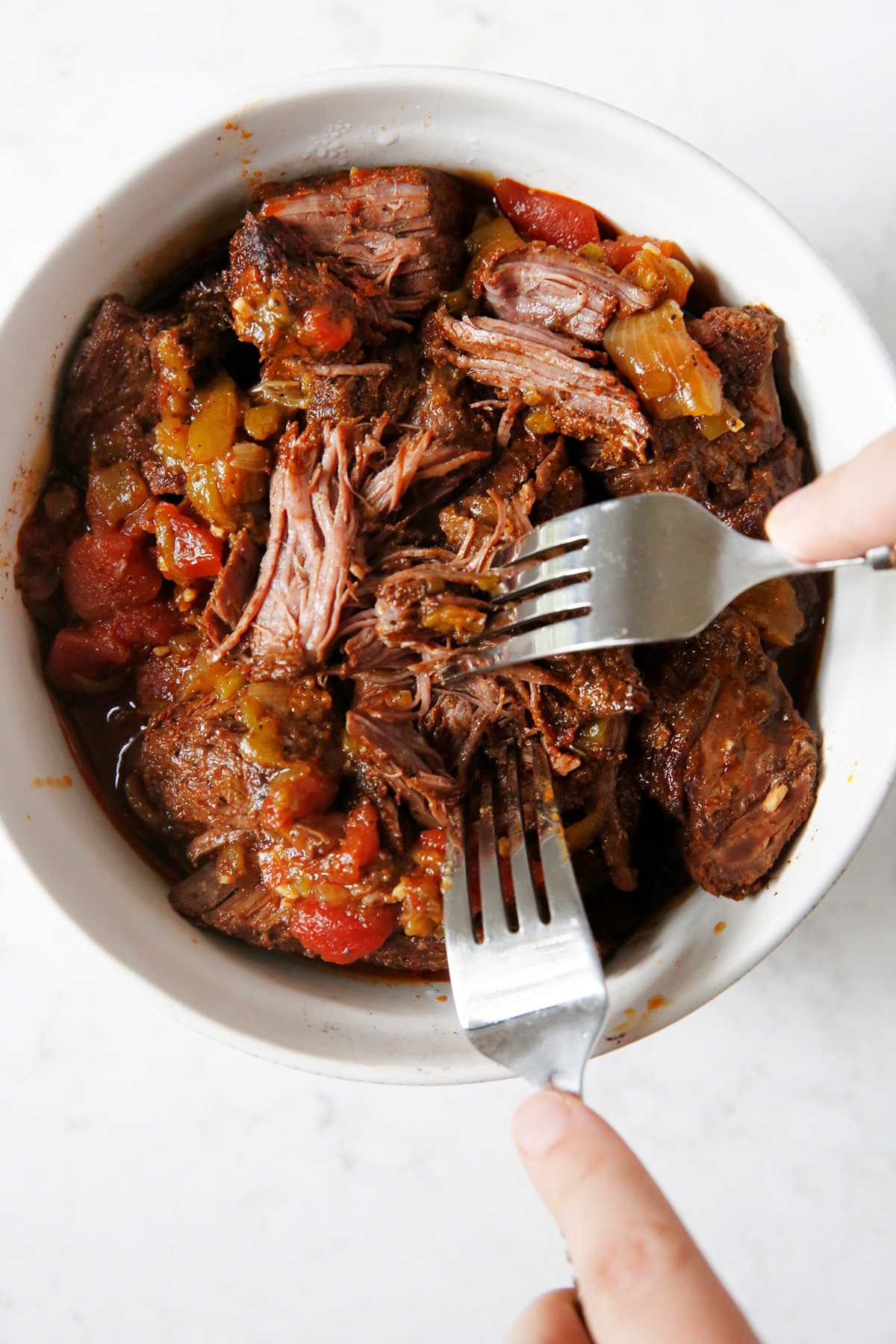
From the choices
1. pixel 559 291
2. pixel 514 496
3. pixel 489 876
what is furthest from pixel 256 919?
pixel 559 291

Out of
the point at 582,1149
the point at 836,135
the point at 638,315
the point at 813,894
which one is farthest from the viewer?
the point at 836,135

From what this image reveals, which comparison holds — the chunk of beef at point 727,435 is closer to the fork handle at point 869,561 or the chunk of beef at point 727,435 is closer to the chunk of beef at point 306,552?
the fork handle at point 869,561

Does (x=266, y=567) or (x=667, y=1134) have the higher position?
(x=266, y=567)

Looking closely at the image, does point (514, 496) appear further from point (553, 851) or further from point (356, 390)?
point (553, 851)

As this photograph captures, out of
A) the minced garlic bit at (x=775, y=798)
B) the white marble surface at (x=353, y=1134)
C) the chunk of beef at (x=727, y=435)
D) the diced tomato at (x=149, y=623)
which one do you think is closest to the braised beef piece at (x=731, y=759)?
the minced garlic bit at (x=775, y=798)

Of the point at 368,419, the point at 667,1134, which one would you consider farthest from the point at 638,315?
the point at 667,1134

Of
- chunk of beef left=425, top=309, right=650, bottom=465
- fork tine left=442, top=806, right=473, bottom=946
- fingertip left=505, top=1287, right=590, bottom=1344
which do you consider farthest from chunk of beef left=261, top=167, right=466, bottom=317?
fingertip left=505, top=1287, right=590, bottom=1344

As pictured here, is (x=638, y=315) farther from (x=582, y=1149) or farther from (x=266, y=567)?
(x=582, y=1149)

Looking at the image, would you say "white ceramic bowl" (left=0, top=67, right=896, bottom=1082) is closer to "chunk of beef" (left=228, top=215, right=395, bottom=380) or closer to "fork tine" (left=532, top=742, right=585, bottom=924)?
"chunk of beef" (left=228, top=215, right=395, bottom=380)
